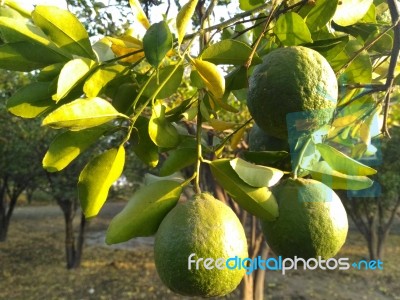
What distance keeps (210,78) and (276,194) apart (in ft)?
0.83

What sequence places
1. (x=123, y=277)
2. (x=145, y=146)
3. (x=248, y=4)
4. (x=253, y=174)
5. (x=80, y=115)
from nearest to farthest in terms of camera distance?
(x=80, y=115), (x=253, y=174), (x=145, y=146), (x=248, y=4), (x=123, y=277)

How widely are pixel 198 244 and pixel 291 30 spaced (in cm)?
39

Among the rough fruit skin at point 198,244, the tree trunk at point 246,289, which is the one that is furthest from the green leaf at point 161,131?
the tree trunk at point 246,289

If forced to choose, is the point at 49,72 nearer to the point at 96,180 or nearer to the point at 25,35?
the point at 25,35

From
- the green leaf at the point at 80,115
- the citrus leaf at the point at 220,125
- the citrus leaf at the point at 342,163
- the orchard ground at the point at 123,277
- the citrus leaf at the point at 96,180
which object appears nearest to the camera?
the green leaf at the point at 80,115

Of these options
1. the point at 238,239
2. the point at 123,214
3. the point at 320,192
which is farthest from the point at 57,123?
the point at 320,192

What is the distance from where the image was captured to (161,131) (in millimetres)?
672

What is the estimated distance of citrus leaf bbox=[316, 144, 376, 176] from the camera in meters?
0.71

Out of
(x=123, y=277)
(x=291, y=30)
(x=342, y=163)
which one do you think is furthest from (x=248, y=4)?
(x=123, y=277)

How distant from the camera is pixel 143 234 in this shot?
0.67 metres

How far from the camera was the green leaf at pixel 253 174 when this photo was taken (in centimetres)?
62

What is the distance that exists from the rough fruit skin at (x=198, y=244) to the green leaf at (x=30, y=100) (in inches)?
10.9

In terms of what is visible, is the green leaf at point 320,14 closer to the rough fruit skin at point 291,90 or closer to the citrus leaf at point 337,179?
the rough fruit skin at point 291,90

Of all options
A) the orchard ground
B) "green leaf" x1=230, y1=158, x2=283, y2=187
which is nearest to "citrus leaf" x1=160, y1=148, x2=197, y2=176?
"green leaf" x1=230, y1=158, x2=283, y2=187
